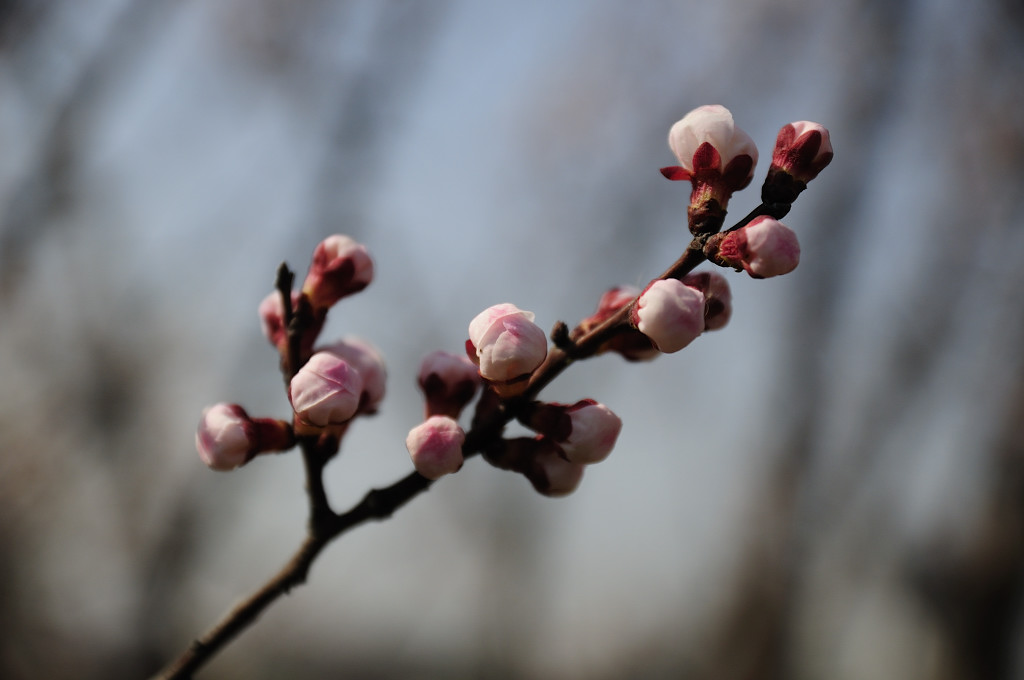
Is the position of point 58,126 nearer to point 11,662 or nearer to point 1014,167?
point 11,662

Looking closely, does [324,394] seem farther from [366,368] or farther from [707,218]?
[707,218]

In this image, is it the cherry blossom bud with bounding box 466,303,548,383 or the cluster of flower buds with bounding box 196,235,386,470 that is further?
the cluster of flower buds with bounding box 196,235,386,470

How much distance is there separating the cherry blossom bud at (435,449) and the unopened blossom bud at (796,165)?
1.55 feet

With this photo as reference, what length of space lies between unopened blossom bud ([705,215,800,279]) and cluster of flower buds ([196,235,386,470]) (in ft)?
1.62

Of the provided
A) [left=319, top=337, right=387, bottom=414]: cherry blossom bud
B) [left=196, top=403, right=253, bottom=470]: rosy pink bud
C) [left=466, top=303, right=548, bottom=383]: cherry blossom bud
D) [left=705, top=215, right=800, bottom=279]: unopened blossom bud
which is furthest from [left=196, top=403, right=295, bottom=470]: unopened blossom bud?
[left=705, top=215, right=800, bottom=279]: unopened blossom bud

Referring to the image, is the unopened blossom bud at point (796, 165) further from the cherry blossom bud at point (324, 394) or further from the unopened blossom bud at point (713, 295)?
the cherry blossom bud at point (324, 394)

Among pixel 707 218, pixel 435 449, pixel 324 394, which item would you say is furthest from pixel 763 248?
pixel 324 394

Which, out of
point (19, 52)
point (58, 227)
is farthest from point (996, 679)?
point (19, 52)

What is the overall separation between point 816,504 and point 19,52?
6280 mm

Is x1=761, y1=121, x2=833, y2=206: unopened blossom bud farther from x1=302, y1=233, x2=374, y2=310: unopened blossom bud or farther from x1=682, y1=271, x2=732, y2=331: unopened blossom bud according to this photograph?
x1=302, y1=233, x2=374, y2=310: unopened blossom bud

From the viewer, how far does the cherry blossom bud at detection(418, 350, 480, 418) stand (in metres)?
1.05

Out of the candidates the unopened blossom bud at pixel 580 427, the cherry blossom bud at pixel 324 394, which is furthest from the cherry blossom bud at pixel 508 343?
the cherry blossom bud at pixel 324 394

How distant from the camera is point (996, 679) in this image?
4207 millimetres

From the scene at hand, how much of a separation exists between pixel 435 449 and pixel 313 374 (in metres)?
0.19
